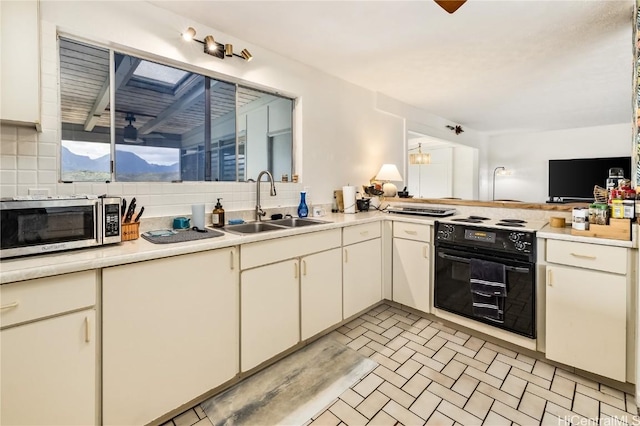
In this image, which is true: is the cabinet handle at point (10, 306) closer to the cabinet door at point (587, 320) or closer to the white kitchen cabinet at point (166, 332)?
the white kitchen cabinet at point (166, 332)

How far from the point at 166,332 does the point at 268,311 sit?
0.63m

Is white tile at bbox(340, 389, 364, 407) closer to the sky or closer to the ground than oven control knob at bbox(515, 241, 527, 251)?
closer to the ground

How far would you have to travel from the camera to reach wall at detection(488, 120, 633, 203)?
5.89 meters

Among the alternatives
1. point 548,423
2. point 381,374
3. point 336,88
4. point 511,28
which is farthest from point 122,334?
point 511,28

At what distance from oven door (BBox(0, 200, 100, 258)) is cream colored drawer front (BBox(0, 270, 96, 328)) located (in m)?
0.22

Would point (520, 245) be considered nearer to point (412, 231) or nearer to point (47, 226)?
point (412, 231)

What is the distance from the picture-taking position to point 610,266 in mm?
1743

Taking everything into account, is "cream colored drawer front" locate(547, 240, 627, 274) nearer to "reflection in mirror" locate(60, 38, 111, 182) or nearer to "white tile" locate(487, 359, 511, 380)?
"white tile" locate(487, 359, 511, 380)

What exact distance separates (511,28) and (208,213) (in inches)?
111

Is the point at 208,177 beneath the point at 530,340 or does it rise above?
above

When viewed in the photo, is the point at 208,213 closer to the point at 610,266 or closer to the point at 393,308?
the point at 393,308

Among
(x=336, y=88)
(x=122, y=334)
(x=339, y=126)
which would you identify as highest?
(x=336, y=88)

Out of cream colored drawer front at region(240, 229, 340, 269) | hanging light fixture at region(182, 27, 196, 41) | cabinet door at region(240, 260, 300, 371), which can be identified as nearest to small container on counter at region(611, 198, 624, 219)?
cream colored drawer front at region(240, 229, 340, 269)

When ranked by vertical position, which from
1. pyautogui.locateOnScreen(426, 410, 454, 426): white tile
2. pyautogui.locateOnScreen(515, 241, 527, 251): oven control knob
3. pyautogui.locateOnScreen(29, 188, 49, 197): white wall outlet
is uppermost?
pyautogui.locateOnScreen(29, 188, 49, 197): white wall outlet
